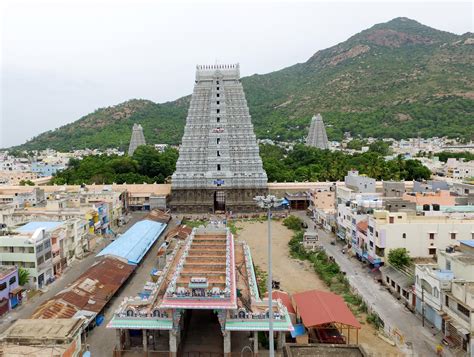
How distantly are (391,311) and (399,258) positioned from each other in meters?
5.99

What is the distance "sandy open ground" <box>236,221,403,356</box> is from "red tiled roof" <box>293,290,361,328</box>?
5.61 ft

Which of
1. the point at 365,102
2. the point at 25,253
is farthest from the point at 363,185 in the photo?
the point at 365,102

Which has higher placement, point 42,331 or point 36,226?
point 36,226

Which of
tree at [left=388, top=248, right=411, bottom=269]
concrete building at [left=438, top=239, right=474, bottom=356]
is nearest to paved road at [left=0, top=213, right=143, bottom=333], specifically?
tree at [left=388, top=248, right=411, bottom=269]

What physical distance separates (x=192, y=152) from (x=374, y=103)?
105 m

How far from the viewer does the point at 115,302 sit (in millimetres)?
29391

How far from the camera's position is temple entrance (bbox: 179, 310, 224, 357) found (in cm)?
2248

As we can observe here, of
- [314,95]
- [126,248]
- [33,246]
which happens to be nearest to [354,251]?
[126,248]

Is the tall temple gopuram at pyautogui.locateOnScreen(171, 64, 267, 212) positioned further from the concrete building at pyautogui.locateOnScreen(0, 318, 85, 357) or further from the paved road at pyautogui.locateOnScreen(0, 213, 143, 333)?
the concrete building at pyautogui.locateOnScreen(0, 318, 85, 357)

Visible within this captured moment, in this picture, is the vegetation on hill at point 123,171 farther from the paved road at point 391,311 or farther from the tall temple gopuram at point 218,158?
the paved road at point 391,311

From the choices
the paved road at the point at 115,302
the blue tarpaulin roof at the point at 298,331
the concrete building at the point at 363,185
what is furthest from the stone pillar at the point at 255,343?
the concrete building at the point at 363,185

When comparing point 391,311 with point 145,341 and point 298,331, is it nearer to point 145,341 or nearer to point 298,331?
point 298,331

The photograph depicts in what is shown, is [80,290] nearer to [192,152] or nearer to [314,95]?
[192,152]

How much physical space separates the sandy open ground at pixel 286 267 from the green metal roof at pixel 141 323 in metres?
10.2
